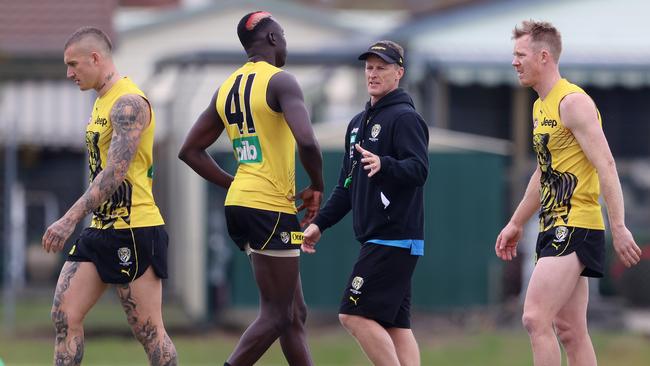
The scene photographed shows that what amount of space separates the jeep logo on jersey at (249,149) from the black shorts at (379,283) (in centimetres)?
85

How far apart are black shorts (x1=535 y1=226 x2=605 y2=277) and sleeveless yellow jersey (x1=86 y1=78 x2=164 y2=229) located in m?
2.36

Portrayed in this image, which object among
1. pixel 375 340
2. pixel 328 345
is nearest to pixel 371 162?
pixel 375 340

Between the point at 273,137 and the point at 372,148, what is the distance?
0.60 m

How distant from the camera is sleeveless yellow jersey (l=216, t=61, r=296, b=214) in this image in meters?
7.85

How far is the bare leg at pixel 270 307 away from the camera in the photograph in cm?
788

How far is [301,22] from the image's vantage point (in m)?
30.8

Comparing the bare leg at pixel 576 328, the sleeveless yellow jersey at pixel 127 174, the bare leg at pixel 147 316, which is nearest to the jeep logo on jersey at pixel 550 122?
the bare leg at pixel 576 328

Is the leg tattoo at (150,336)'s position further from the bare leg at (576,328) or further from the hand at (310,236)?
the bare leg at (576,328)

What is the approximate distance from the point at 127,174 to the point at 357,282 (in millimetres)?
1510

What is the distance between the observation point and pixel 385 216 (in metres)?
7.80

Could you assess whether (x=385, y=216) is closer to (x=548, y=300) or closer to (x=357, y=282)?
(x=357, y=282)

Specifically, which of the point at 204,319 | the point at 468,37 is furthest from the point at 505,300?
the point at 468,37

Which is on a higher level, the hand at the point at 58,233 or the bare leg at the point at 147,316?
the hand at the point at 58,233

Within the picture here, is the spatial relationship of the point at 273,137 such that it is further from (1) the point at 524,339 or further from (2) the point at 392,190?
(1) the point at 524,339
